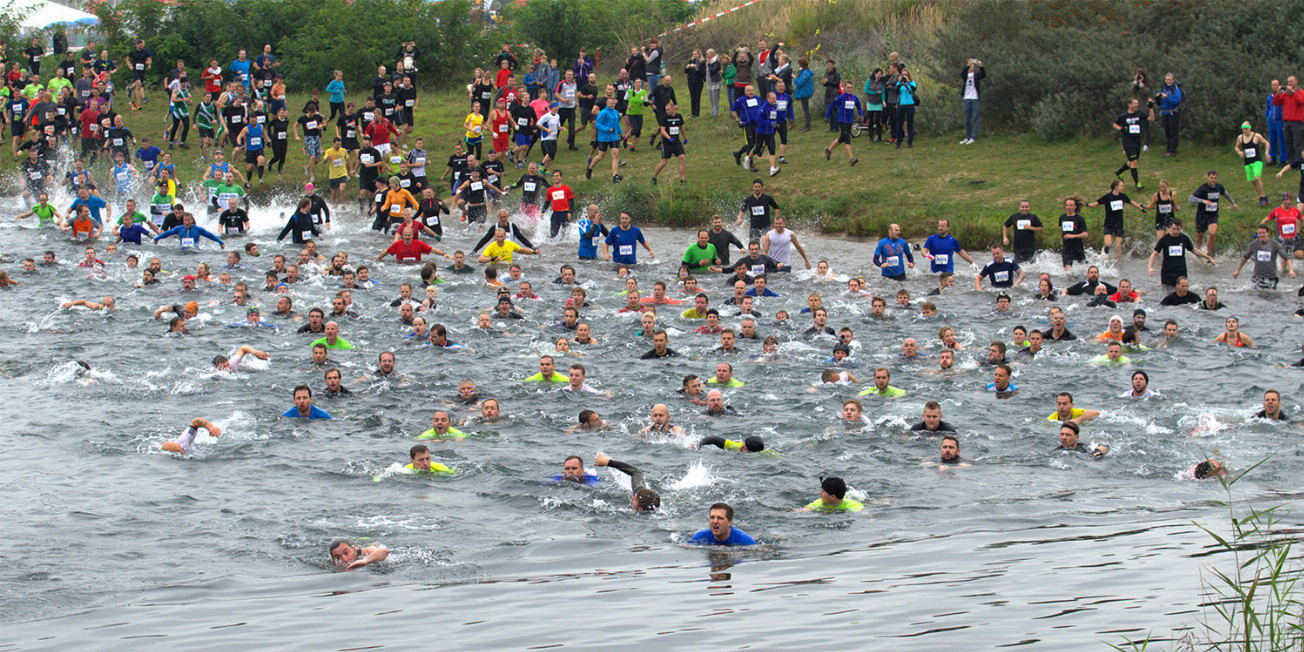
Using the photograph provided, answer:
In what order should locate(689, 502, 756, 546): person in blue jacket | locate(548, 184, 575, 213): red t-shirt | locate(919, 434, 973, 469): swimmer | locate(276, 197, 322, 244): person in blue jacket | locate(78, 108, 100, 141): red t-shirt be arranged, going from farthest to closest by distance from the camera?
1. locate(78, 108, 100, 141): red t-shirt
2. locate(548, 184, 575, 213): red t-shirt
3. locate(276, 197, 322, 244): person in blue jacket
4. locate(919, 434, 973, 469): swimmer
5. locate(689, 502, 756, 546): person in blue jacket

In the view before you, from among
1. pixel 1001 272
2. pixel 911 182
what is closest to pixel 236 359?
pixel 1001 272

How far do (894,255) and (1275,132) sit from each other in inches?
312

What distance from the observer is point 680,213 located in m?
28.1

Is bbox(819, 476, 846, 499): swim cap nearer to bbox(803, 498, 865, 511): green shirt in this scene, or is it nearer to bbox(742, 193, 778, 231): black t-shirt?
bbox(803, 498, 865, 511): green shirt

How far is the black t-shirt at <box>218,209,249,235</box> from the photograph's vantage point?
28.0m

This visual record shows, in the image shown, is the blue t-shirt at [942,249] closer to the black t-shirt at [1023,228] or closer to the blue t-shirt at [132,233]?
the black t-shirt at [1023,228]

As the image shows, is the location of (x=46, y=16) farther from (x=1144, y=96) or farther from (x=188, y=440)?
(x=1144, y=96)

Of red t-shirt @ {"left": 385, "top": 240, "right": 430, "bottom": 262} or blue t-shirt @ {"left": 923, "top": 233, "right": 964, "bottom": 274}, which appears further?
red t-shirt @ {"left": 385, "top": 240, "right": 430, "bottom": 262}

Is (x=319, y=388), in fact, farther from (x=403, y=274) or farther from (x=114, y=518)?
(x=403, y=274)

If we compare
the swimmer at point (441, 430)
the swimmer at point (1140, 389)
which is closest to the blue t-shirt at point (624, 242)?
the swimmer at point (441, 430)

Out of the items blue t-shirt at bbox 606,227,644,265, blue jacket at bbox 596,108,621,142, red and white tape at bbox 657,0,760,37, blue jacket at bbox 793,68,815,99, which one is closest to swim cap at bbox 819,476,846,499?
blue t-shirt at bbox 606,227,644,265

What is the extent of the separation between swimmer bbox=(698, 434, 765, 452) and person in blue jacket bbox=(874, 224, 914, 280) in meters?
9.05

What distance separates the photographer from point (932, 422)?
15117mm

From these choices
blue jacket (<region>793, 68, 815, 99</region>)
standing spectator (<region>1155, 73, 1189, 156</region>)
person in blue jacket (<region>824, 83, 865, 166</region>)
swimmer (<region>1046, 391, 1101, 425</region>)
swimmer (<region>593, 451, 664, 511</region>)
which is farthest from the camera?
blue jacket (<region>793, 68, 815, 99</region>)
